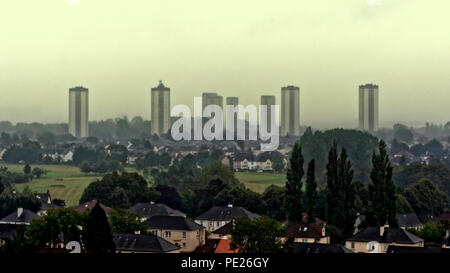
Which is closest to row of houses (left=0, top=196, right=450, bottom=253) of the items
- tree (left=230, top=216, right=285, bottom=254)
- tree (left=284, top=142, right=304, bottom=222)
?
tree (left=284, top=142, right=304, bottom=222)

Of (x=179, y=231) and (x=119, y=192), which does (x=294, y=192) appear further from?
(x=119, y=192)

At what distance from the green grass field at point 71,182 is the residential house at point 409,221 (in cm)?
3074

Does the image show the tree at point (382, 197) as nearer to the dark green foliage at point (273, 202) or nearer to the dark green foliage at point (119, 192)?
the dark green foliage at point (273, 202)

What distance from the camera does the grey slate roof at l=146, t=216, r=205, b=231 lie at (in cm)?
4806

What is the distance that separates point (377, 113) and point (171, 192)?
7904 cm

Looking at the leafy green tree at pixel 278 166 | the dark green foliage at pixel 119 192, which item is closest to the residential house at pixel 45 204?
the dark green foliage at pixel 119 192

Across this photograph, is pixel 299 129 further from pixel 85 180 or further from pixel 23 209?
pixel 23 209

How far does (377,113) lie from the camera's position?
5571 inches

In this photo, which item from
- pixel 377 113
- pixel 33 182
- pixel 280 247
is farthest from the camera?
pixel 377 113

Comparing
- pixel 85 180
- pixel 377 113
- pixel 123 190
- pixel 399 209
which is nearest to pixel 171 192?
pixel 123 190

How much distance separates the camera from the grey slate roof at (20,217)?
54.6m

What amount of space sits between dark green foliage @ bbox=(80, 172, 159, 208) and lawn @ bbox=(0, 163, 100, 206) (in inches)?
297

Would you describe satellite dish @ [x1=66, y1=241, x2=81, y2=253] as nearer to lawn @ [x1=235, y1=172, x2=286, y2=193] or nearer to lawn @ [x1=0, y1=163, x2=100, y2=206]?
lawn @ [x1=0, y1=163, x2=100, y2=206]
